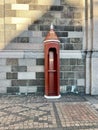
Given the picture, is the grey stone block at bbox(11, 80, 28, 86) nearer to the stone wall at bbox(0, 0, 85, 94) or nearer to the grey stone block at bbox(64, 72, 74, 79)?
the stone wall at bbox(0, 0, 85, 94)

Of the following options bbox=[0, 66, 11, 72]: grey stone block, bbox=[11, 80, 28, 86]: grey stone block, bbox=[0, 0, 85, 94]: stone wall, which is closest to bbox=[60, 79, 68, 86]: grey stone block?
bbox=[0, 0, 85, 94]: stone wall

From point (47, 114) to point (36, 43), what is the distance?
3.85m

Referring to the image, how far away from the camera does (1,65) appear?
9.27m

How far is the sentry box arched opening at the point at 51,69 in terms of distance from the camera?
869cm

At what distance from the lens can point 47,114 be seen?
6211 mm

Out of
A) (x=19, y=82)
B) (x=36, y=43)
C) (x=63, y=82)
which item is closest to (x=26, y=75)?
(x=19, y=82)

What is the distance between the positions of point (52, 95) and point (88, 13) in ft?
11.2

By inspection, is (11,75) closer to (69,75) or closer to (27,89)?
(27,89)

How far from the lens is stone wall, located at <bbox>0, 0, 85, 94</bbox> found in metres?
9.30

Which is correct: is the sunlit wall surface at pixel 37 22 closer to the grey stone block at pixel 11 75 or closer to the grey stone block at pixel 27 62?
the grey stone block at pixel 27 62

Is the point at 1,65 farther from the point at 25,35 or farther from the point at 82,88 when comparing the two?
the point at 82,88

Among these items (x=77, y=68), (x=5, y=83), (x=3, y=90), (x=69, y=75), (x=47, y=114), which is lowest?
(x=47, y=114)

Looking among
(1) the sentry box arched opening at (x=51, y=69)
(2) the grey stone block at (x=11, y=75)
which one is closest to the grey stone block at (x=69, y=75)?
(1) the sentry box arched opening at (x=51, y=69)

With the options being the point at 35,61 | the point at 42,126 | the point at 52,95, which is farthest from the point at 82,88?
the point at 42,126
